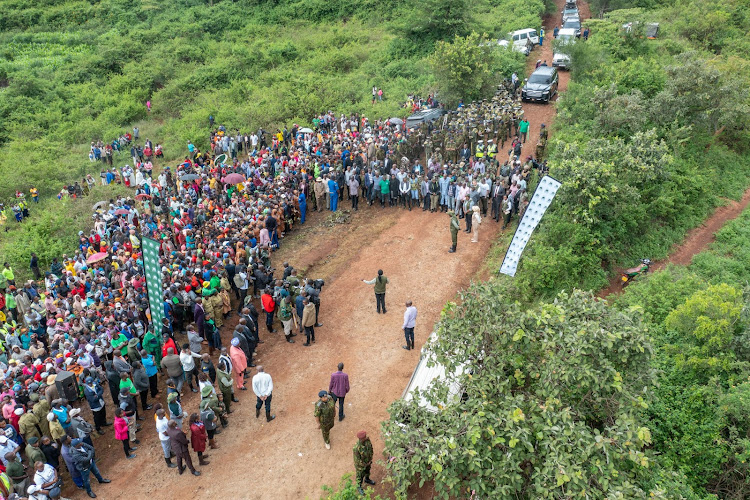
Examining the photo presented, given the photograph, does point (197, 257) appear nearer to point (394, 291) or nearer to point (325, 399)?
point (394, 291)

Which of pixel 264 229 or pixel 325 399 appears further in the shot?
A: pixel 264 229

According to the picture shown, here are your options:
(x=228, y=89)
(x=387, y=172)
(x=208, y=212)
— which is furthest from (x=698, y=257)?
(x=228, y=89)

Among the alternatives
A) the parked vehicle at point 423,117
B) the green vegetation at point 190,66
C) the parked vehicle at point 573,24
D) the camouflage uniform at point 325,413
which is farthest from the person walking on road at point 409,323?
the parked vehicle at point 573,24

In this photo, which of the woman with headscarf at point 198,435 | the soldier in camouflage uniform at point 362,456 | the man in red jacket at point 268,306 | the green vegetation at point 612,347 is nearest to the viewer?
the green vegetation at point 612,347

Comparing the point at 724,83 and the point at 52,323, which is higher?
the point at 724,83

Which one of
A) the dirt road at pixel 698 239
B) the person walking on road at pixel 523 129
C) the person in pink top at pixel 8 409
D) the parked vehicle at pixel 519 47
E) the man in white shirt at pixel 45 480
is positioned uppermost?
the parked vehicle at pixel 519 47

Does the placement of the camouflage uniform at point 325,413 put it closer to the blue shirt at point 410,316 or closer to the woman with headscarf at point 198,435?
the woman with headscarf at point 198,435

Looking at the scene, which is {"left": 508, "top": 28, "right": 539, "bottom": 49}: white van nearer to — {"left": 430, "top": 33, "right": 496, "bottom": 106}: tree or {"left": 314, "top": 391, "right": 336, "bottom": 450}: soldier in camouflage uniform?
{"left": 430, "top": 33, "right": 496, "bottom": 106}: tree

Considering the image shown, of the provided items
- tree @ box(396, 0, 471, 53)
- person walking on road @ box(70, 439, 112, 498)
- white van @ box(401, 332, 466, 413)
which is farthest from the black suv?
person walking on road @ box(70, 439, 112, 498)
